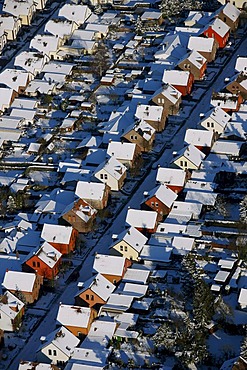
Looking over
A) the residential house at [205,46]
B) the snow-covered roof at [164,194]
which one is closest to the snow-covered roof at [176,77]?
the residential house at [205,46]

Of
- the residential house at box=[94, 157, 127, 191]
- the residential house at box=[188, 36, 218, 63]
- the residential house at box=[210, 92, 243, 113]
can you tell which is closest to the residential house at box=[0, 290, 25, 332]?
the residential house at box=[94, 157, 127, 191]

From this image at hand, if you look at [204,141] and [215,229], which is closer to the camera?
[215,229]

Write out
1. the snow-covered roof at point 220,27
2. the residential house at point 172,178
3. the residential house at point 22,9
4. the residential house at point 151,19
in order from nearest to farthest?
1. the residential house at point 172,178
2. the snow-covered roof at point 220,27
3. the residential house at point 151,19
4. the residential house at point 22,9

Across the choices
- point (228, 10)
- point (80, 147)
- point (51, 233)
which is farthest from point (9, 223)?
point (228, 10)

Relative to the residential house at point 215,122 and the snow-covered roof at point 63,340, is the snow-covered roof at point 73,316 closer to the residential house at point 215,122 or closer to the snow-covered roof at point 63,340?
the snow-covered roof at point 63,340

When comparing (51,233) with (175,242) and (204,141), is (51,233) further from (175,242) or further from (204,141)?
(204,141)

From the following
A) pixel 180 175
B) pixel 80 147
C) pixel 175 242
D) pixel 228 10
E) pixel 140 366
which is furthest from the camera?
pixel 228 10
